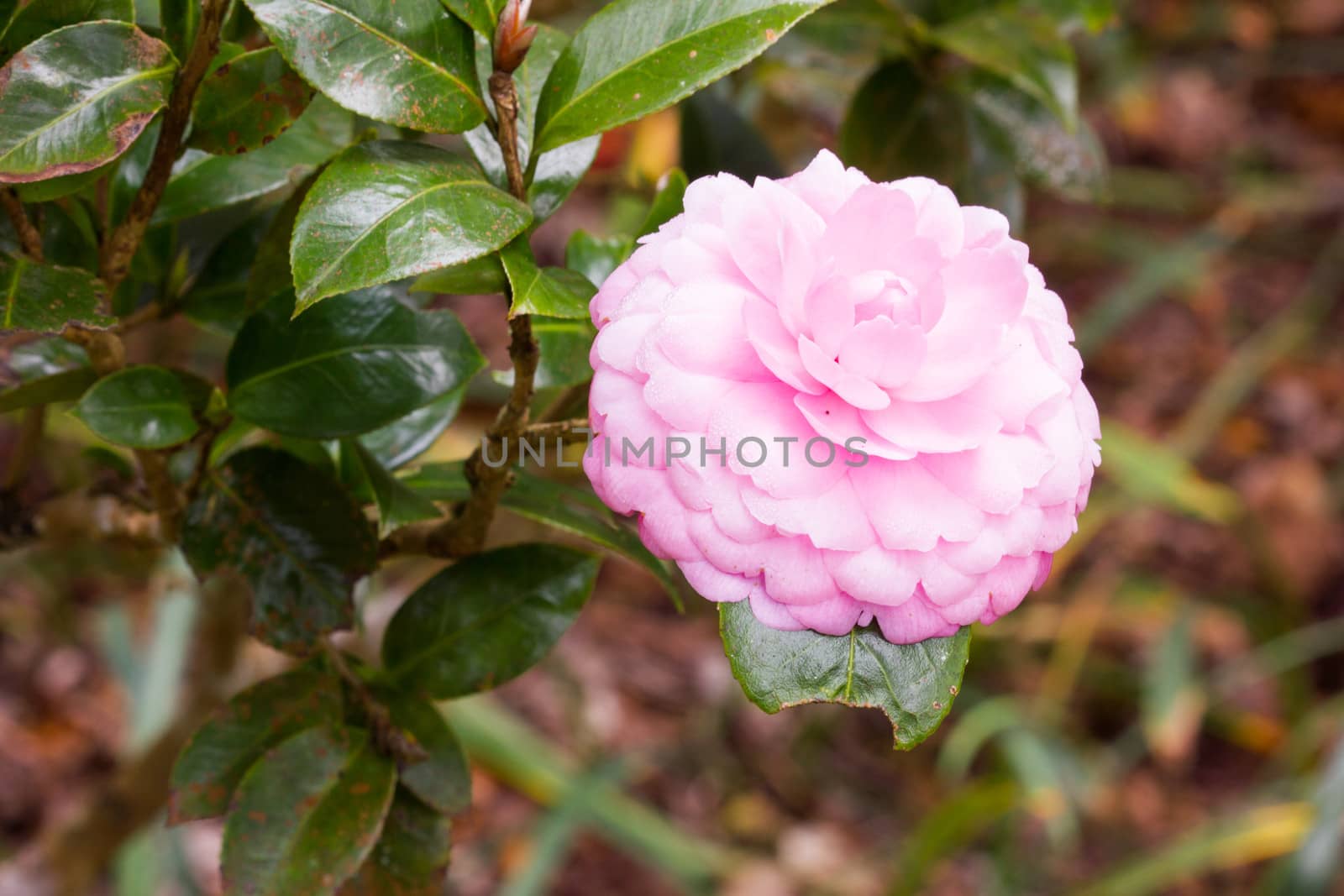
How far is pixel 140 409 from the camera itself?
20.1 inches

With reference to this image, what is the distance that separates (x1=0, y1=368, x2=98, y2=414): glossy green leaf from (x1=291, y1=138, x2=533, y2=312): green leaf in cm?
19

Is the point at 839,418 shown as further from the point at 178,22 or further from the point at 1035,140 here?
the point at 1035,140

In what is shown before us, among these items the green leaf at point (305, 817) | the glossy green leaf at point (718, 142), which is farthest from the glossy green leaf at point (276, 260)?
the glossy green leaf at point (718, 142)

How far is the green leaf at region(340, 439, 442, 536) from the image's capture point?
1.65 ft

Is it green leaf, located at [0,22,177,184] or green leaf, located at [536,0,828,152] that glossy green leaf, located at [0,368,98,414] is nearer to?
green leaf, located at [0,22,177,184]

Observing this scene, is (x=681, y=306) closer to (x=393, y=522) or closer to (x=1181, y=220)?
(x=393, y=522)

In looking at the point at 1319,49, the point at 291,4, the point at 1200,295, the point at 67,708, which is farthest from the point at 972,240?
the point at 1319,49

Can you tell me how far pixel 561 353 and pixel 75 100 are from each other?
0.78 ft

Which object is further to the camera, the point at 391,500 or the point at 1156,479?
the point at 1156,479

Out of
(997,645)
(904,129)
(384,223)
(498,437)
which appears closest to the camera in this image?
(384,223)

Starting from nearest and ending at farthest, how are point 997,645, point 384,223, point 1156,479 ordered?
point 384,223, point 1156,479, point 997,645

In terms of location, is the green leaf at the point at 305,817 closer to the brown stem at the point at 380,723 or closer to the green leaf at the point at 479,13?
the brown stem at the point at 380,723

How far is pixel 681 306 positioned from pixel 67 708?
5.62 feet

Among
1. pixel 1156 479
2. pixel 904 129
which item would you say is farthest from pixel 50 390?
pixel 1156 479
